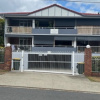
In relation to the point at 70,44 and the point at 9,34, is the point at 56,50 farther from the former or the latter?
the point at 9,34

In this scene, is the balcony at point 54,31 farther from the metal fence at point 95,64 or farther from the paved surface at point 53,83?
the paved surface at point 53,83

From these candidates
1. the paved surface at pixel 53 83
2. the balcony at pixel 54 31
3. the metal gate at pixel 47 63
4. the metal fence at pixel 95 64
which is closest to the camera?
the paved surface at pixel 53 83

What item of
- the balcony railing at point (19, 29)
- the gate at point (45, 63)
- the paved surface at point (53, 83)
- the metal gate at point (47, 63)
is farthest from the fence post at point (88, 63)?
the balcony railing at point (19, 29)

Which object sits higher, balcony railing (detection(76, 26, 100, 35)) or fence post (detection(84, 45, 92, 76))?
balcony railing (detection(76, 26, 100, 35))

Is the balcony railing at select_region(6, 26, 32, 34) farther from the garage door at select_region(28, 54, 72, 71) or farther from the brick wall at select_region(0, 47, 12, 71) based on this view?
the brick wall at select_region(0, 47, 12, 71)

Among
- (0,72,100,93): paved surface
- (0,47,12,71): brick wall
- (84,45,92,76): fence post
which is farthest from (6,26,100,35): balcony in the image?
(0,72,100,93): paved surface

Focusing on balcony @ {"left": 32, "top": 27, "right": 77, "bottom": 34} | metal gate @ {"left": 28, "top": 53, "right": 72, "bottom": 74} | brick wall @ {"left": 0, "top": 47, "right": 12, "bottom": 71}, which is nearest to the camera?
brick wall @ {"left": 0, "top": 47, "right": 12, "bottom": 71}

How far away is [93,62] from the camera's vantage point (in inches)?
625

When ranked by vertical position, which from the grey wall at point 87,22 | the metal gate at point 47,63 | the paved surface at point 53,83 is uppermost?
the grey wall at point 87,22

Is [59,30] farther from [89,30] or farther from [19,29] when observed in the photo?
[19,29]

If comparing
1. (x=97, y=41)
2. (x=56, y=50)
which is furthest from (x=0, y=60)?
(x=97, y=41)

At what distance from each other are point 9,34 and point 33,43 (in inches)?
142

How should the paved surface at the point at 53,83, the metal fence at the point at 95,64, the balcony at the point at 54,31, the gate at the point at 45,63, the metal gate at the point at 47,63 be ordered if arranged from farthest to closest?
the balcony at the point at 54,31 < the metal gate at the point at 47,63 < the gate at the point at 45,63 < the metal fence at the point at 95,64 < the paved surface at the point at 53,83

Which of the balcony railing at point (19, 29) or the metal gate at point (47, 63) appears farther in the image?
the balcony railing at point (19, 29)
